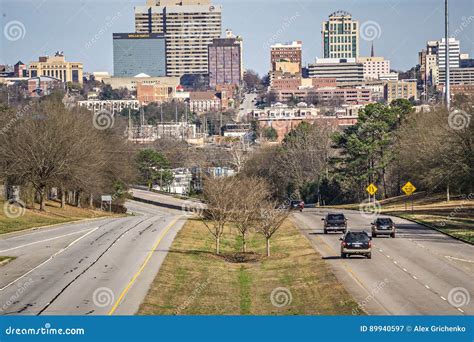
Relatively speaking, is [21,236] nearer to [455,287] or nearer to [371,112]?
[455,287]

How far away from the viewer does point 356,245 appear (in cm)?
5288

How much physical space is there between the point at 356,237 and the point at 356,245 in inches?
20.8

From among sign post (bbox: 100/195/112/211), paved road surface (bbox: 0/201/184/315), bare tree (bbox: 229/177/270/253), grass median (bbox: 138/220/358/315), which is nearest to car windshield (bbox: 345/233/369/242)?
grass median (bbox: 138/220/358/315)

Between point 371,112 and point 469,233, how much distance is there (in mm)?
64382

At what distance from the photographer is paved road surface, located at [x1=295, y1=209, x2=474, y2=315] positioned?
36.8m

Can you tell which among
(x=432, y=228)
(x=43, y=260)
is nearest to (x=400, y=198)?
(x=432, y=228)

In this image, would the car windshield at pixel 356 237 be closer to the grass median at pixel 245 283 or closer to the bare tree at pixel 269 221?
the grass median at pixel 245 283

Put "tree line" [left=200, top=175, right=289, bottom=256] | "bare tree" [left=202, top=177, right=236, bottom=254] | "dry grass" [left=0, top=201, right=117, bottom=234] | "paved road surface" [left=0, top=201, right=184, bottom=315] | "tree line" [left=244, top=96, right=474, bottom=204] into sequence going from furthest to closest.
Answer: "tree line" [left=244, top=96, right=474, bottom=204], "dry grass" [left=0, top=201, right=117, bottom=234], "bare tree" [left=202, top=177, right=236, bottom=254], "tree line" [left=200, top=175, right=289, bottom=256], "paved road surface" [left=0, top=201, right=184, bottom=315]

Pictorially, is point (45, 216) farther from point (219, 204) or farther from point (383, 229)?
point (383, 229)

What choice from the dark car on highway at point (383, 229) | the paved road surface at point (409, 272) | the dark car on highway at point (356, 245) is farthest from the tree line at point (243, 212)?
the dark car on highway at point (383, 229)

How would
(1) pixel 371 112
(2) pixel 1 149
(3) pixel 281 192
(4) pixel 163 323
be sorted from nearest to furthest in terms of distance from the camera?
(4) pixel 163 323
(2) pixel 1 149
(1) pixel 371 112
(3) pixel 281 192

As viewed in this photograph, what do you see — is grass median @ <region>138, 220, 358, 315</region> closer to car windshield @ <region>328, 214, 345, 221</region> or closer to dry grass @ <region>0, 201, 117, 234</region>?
car windshield @ <region>328, 214, 345, 221</region>

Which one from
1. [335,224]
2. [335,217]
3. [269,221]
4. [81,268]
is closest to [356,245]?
[269,221]

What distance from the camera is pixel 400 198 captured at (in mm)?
110812
